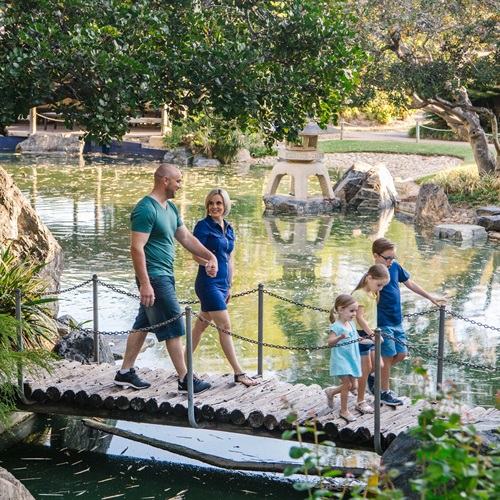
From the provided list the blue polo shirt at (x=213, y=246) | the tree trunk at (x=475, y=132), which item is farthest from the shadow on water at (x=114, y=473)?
the tree trunk at (x=475, y=132)

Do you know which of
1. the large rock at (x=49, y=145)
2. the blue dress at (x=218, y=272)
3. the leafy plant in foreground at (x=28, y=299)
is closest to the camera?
the blue dress at (x=218, y=272)

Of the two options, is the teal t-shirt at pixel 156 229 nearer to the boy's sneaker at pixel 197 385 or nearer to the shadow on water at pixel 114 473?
the boy's sneaker at pixel 197 385

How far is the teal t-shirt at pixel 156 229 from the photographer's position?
6.80 meters

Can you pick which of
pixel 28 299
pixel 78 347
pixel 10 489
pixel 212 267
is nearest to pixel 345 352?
pixel 212 267

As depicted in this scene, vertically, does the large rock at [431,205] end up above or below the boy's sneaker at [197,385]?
above

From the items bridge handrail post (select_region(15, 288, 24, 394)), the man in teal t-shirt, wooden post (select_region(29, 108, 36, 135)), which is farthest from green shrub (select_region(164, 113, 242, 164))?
the man in teal t-shirt

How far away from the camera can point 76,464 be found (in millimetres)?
7297

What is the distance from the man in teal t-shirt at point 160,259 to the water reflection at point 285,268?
2505mm

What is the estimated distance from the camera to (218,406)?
694cm

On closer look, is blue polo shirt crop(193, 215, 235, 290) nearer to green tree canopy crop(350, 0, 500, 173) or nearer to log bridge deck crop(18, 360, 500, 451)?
log bridge deck crop(18, 360, 500, 451)

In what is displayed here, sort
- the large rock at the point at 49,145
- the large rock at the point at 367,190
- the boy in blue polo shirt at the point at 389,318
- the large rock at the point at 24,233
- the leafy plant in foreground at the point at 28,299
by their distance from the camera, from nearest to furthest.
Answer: the boy in blue polo shirt at the point at 389,318 → the leafy plant in foreground at the point at 28,299 → the large rock at the point at 24,233 → the large rock at the point at 367,190 → the large rock at the point at 49,145

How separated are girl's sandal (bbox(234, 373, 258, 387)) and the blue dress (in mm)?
604

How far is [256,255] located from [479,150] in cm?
872

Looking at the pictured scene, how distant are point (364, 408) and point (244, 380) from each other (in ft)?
3.53
